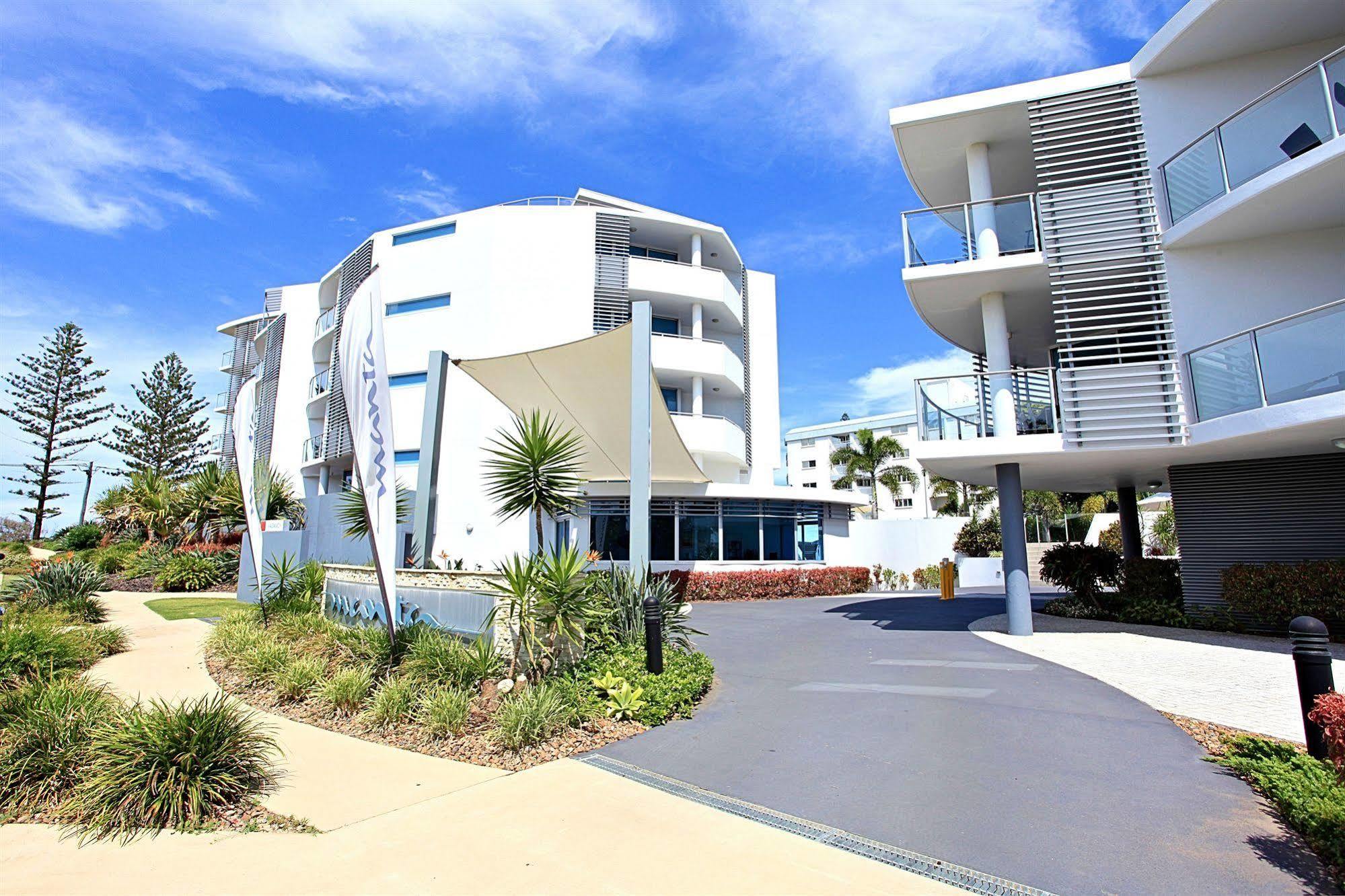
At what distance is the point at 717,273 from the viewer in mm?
22188

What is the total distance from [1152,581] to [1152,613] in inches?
29.4

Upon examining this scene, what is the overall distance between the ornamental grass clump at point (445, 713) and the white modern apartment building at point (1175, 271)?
8186 millimetres

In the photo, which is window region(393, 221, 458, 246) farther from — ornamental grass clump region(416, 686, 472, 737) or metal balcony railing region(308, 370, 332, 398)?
ornamental grass clump region(416, 686, 472, 737)

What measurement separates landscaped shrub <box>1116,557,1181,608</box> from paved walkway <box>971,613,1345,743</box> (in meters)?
0.76

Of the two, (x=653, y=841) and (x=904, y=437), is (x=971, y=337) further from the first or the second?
(x=904, y=437)

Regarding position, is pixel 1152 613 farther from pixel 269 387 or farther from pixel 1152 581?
pixel 269 387

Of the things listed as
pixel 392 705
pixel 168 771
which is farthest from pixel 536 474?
pixel 168 771

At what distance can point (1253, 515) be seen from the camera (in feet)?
33.8

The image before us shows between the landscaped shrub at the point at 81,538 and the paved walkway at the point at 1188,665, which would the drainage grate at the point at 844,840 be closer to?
the paved walkway at the point at 1188,665

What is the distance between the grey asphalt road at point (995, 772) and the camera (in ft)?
11.2

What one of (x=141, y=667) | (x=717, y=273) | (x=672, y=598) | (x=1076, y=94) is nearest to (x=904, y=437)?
(x=717, y=273)

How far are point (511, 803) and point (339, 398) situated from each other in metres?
23.0

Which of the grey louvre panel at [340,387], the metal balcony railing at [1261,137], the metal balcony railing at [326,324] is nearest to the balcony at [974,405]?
the metal balcony railing at [1261,137]

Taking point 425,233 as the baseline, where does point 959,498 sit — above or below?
below
